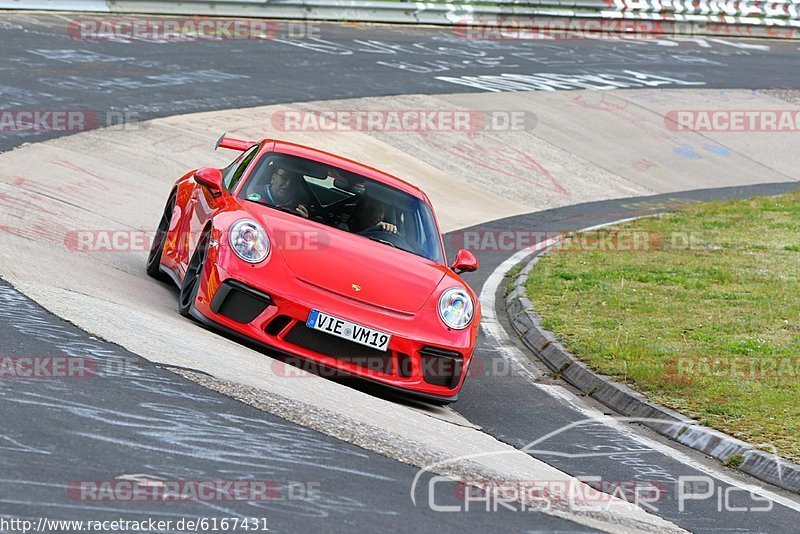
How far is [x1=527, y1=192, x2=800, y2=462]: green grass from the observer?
28.6ft

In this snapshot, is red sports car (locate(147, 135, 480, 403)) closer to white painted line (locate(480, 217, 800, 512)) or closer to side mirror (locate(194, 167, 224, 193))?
side mirror (locate(194, 167, 224, 193))

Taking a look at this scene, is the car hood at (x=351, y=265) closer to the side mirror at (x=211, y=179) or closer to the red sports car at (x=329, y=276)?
the red sports car at (x=329, y=276)

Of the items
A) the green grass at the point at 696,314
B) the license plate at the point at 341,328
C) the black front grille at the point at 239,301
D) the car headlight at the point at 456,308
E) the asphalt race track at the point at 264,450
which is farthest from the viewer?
the green grass at the point at 696,314

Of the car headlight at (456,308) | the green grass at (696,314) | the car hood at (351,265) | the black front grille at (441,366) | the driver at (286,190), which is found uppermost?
the driver at (286,190)

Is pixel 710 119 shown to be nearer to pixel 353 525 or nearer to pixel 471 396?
A: pixel 471 396

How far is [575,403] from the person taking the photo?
9031mm

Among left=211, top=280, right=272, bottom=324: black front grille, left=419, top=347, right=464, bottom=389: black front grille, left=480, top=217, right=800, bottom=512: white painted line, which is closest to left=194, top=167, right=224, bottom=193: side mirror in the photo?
left=211, top=280, right=272, bottom=324: black front grille

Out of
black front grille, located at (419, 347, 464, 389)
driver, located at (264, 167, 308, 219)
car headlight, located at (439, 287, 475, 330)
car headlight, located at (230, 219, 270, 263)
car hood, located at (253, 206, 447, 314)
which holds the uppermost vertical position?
driver, located at (264, 167, 308, 219)

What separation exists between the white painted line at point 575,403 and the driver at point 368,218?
175cm

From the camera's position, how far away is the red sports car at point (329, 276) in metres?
7.70

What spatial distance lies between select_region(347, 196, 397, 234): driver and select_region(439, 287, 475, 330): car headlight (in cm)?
93

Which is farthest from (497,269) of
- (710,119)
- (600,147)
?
(710,119)

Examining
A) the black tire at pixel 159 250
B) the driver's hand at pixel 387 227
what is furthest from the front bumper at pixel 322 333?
the black tire at pixel 159 250

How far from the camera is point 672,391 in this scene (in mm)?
8984
